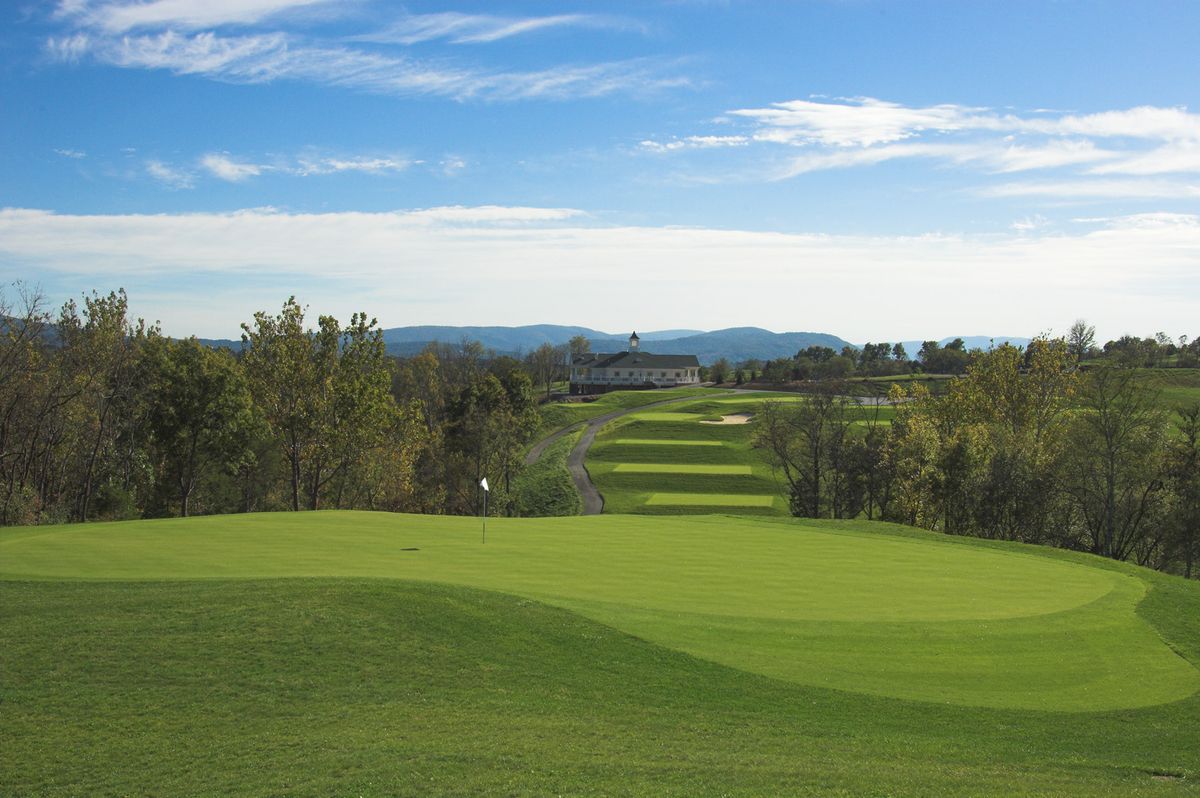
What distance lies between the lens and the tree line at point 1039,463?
151 ft

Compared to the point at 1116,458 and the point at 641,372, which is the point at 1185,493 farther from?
the point at 641,372

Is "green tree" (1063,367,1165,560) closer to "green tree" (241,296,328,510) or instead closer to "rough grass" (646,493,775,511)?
"rough grass" (646,493,775,511)

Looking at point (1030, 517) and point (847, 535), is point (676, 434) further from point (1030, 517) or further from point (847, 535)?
point (847, 535)

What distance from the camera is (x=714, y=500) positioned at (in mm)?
68188

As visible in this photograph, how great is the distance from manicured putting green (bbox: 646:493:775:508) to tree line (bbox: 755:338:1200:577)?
8.25 metres

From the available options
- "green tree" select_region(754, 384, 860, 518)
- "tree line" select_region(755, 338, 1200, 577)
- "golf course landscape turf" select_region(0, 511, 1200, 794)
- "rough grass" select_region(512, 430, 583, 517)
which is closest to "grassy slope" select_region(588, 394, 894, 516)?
"rough grass" select_region(512, 430, 583, 517)

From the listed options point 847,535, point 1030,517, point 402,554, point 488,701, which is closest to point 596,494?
point 1030,517

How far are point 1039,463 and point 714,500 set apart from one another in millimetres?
26515

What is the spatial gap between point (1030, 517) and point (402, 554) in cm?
3851

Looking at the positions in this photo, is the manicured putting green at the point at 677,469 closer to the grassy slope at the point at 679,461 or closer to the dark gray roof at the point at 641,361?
the grassy slope at the point at 679,461

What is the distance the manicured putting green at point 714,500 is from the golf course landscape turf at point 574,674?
41117 millimetres

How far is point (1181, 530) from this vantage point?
4356 cm

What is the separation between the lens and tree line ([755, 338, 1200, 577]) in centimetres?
4612

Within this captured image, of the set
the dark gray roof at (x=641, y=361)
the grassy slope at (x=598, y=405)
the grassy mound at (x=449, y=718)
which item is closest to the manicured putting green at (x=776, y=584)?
the grassy mound at (x=449, y=718)
